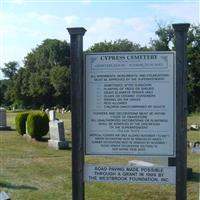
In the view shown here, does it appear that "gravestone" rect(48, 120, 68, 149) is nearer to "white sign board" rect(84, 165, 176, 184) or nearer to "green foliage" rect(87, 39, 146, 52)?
"white sign board" rect(84, 165, 176, 184)

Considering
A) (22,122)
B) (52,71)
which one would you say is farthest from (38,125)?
(52,71)

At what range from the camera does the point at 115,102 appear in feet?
19.1

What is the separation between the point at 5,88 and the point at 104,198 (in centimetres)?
9534

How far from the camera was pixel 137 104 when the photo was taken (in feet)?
18.9

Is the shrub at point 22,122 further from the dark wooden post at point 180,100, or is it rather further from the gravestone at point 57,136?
the dark wooden post at point 180,100

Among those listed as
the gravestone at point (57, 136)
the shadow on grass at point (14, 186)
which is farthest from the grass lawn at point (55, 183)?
the gravestone at point (57, 136)

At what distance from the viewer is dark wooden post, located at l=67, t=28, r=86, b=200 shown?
5992 mm

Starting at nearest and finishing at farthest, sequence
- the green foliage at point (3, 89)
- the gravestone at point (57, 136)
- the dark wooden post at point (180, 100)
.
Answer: the dark wooden post at point (180, 100) → the gravestone at point (57, 136) → the green foliage at point (3, 89)

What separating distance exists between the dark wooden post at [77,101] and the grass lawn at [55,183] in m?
2.50

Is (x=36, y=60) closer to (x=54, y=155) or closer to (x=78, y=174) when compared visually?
(x=54, y=155)

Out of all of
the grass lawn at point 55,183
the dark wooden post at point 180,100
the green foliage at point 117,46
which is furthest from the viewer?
the green foliage at point 117,46

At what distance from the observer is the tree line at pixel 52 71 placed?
57812mm

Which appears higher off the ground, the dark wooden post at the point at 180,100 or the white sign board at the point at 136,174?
the dark wooden post at the point at 180,100

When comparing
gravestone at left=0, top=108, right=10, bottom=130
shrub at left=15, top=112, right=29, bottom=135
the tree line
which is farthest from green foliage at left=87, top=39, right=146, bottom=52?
shrub at left=15, top=112, right=29, bottom=135
